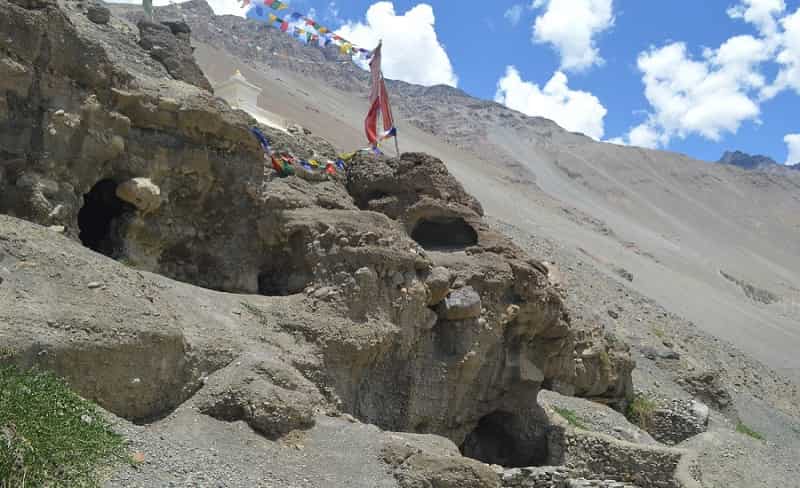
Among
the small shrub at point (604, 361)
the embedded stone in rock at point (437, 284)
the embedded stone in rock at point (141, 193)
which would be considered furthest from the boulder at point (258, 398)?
the small shrub at point (604, 361)

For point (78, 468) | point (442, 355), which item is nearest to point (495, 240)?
point (442, 355)

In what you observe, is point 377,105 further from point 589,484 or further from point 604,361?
point 589,484

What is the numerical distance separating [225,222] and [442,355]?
4154 mm

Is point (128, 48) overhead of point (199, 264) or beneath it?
overhead

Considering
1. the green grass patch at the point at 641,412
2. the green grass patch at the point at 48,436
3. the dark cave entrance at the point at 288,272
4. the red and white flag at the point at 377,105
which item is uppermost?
the red and white flag at the point at 377,105

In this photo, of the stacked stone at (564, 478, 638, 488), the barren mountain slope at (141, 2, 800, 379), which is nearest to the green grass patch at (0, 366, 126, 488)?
the stacked stone at (564, 478, 638, 488)

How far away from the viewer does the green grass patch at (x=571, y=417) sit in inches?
583

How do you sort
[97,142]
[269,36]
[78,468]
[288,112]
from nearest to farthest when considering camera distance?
[78,468]
[97,142]
[288,112]
[269,36]

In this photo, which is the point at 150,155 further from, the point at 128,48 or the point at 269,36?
the point at 269,36

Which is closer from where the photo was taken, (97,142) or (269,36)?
(97,142)

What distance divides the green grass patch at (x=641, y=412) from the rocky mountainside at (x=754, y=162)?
426 feet

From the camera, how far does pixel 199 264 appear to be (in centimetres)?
1233

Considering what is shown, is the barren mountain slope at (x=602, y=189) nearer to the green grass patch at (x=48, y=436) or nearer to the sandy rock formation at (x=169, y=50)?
the sandy rock formation at (x=169, y=50)

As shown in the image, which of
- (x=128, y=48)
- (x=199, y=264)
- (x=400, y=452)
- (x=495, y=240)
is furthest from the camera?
(x=495, y=240)
